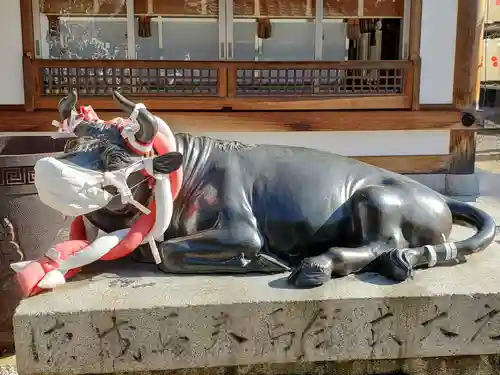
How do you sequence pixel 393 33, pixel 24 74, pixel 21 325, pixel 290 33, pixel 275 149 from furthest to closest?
1. pixel 290 33
2. pixel 393 33
3. pixel 24 74
4. pixel 275 149
5. pixel 21 325

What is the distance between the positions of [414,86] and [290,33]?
79.4 inches

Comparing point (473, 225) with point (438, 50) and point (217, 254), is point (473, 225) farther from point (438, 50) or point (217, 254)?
point (438, 50)

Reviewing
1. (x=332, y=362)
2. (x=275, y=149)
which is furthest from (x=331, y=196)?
(x=332, y=362)

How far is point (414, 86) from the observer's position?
6.35m

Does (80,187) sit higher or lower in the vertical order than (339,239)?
higher

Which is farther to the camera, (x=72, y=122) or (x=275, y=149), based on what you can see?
(x=275, y=149)

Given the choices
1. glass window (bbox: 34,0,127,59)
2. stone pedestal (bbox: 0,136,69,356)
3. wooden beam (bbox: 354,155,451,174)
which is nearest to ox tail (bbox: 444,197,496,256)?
stone pedestal (bbox: 0,136,69,356)

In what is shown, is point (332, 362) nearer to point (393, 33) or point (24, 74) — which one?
point (24, 74)

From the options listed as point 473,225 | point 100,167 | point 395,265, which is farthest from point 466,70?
point 100,167

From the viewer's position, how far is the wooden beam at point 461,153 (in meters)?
6.47

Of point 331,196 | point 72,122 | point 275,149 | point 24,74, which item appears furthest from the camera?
point 24,74

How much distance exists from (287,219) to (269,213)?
0.07 m

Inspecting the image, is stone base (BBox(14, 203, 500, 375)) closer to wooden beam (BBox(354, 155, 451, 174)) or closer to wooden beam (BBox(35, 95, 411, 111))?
wooden beam (BBox(35, 95, 411, 111))

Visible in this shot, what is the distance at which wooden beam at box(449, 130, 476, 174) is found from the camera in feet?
21.2
